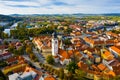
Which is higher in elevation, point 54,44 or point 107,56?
point 54,44

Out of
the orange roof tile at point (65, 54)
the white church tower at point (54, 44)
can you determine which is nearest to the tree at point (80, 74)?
the orange roof tile at point (65, 54)

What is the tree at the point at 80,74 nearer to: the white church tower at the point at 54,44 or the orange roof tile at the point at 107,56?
the orange roof tile at the point at 107,56

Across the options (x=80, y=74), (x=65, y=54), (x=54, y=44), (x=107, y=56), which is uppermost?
(x=54, y=44)

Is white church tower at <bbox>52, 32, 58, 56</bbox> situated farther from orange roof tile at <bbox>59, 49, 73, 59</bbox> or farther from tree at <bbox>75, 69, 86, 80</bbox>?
tree at <bbox>75, 69, 86, 80</bbox>

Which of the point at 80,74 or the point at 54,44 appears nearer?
the point at 80,74

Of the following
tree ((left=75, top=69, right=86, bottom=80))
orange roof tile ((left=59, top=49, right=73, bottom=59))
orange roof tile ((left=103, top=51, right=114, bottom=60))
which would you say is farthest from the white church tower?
tree ((left=75, top=69, right=86, bottom=80))

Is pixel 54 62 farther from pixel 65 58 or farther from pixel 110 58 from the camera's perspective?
pixel 110 58

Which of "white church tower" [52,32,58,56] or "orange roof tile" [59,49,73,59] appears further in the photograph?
"white church tower" [52,32,58,56]

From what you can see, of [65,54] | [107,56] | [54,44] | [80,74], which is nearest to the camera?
[80,74]

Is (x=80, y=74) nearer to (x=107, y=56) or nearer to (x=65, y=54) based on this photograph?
(x=65, y=54)

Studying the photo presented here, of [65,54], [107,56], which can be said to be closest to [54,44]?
[65,54]

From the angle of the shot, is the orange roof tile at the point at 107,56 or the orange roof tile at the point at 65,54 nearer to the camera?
the orange roof tile at the point at 107,56
